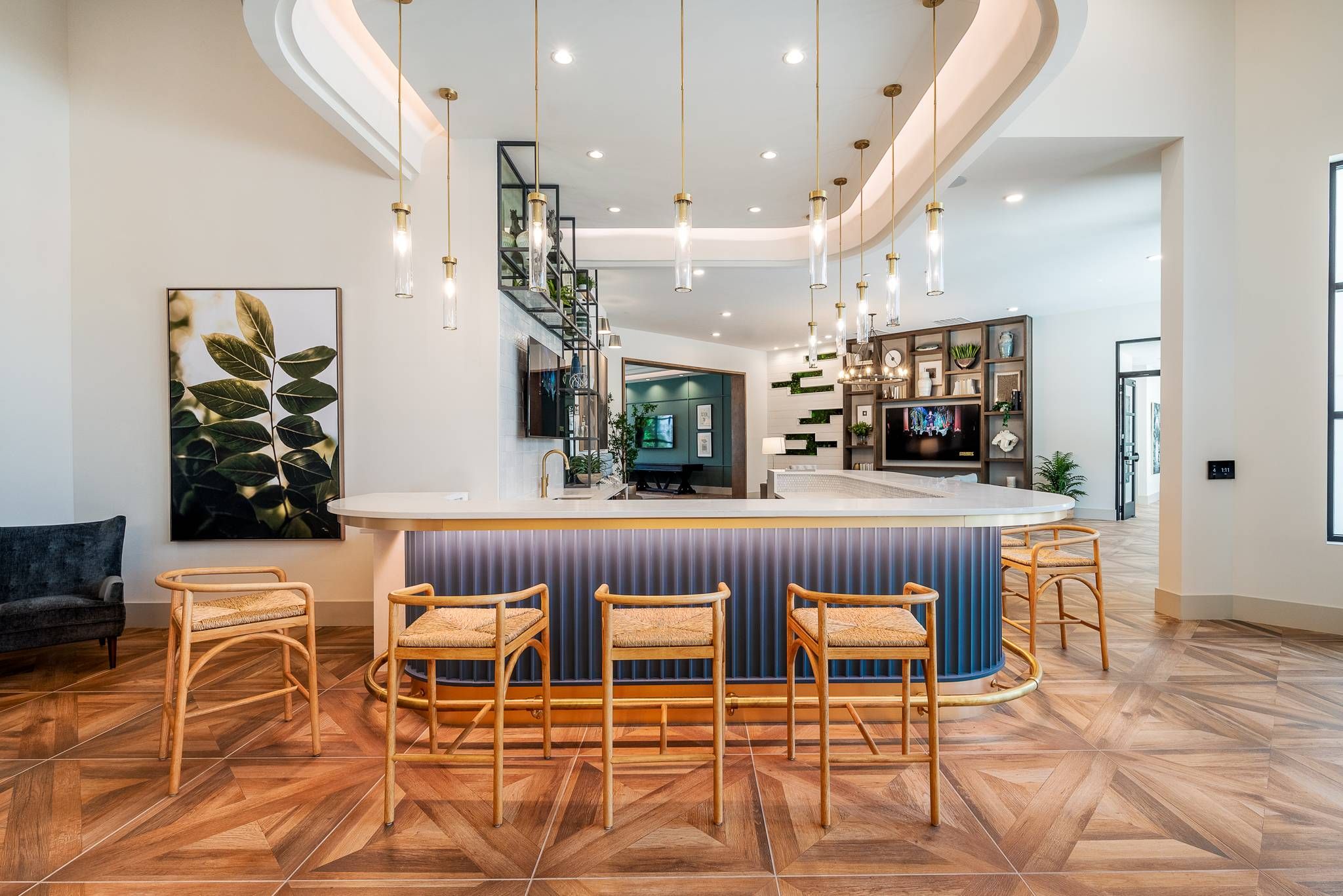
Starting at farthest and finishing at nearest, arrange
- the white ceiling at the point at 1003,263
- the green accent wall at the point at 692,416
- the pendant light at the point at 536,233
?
the green accent wall at the point at 692,416
the white ceiling at the point at 1003,263
the pendant light at the point at 536,233

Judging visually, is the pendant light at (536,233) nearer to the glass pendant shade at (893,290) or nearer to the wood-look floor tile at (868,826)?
the glass pendant shade at (893,290)

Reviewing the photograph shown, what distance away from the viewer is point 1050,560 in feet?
10.9

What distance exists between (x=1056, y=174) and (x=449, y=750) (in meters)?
5.41

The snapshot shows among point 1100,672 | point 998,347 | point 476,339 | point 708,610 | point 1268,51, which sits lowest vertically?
point 1100,672

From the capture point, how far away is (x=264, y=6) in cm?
256

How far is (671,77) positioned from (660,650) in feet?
9.97

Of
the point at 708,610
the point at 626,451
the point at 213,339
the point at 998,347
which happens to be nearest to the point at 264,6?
the point at 213,339

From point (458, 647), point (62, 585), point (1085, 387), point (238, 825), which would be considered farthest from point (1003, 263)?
point (62, 585)

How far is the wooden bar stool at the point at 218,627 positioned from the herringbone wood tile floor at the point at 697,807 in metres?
0.16

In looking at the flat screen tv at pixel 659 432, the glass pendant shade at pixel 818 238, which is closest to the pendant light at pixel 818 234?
the glass pendant shade at pixel 818 238

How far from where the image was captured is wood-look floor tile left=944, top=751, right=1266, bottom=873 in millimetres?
1808

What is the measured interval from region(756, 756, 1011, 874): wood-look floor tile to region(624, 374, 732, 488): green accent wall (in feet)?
35.4

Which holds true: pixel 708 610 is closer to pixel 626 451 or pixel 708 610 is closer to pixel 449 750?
pixel 449 750

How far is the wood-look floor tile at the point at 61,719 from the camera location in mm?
2484
